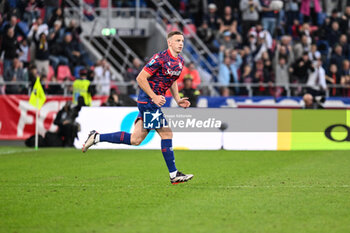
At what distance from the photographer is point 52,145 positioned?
65.3ft

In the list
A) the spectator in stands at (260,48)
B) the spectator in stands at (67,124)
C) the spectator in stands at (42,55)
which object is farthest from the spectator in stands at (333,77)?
the spectator in stands at (67,124)

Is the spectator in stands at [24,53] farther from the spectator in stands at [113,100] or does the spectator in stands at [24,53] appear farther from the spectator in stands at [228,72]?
the spectator in stands at [228,72]

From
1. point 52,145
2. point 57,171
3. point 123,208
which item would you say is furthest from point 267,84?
point 123,208

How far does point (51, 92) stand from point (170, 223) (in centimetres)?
1642

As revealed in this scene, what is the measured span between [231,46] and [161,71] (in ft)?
54.7

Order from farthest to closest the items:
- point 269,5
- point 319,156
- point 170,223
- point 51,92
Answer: point 269,5, point 51,92, point 319,156, point 170,223

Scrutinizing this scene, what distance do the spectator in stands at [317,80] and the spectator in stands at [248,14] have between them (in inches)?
144

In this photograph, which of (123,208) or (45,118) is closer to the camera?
(123,208)

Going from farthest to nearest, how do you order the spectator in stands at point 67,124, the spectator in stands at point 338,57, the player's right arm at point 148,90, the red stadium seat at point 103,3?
the red stadium seat at point 103,3, the spectator in stands at point 338,57, the spectator in stands at point 67,124, the player's right arm at point 148,90

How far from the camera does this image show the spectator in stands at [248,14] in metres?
27.9

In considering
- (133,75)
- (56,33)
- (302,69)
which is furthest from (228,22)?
(56,33)

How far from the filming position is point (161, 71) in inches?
416

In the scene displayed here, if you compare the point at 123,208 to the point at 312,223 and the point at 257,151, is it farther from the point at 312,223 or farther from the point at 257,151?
the point at 257,151

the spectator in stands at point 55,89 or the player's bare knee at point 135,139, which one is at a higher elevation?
the player's bare knee at point 135,139
